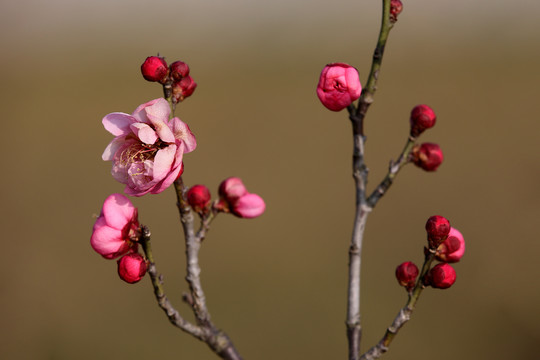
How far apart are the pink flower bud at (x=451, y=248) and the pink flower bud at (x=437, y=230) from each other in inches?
2.1

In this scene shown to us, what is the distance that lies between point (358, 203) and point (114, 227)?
1.32 ft

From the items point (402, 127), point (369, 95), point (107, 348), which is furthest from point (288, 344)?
point (402, 127)

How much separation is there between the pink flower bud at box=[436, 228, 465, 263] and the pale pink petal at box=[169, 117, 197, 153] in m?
0.44

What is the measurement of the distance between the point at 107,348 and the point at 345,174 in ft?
8.63

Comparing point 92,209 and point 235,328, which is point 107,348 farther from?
point 92,209

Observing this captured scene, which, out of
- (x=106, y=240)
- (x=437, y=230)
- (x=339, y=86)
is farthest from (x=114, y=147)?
(x=437, y=230)

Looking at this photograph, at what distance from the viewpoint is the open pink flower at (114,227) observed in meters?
0.80

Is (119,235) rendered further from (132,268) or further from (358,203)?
(358,203)

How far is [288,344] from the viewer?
3246 mm

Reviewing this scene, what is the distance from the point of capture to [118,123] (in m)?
0.84

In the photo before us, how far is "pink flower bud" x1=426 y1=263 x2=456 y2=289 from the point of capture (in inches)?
34.4

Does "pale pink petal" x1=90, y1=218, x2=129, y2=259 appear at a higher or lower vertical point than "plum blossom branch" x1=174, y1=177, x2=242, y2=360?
higher

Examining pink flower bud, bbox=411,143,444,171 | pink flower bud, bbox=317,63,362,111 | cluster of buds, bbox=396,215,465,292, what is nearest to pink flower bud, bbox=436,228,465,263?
A: cluster of buds, bbox=396,215,465,292

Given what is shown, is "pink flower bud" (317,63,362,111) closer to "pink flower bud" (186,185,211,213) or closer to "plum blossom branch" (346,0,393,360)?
"plum blossom branch" (346,0,393,360)
